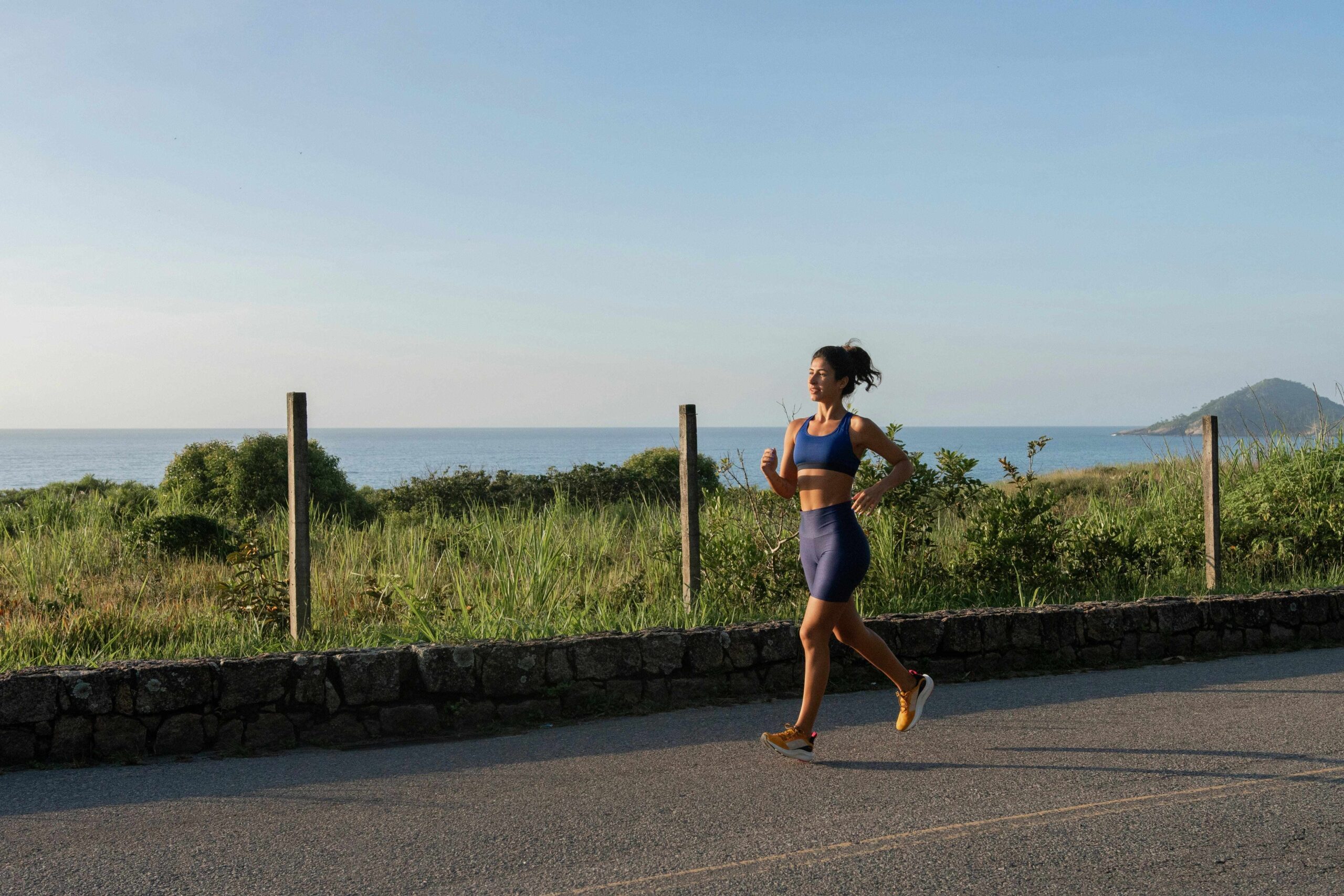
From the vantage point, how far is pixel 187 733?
5301mm

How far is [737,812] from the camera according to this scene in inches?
169

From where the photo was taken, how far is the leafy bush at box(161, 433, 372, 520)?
1413 centimetres

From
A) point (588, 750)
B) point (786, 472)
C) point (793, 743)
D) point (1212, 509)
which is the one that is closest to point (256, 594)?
point (588, 750)

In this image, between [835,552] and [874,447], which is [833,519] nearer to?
[835,552]

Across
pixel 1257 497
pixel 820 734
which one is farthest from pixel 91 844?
pixel 1257 497

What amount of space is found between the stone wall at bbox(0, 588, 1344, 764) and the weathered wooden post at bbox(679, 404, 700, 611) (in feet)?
2.47

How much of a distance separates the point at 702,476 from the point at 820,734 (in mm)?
11755

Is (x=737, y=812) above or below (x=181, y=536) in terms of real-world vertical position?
below

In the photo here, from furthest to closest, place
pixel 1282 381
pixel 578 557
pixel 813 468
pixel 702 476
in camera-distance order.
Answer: pixel 1282 381 → pixel 702 476 → pixel 578 557 → pixel 813 468

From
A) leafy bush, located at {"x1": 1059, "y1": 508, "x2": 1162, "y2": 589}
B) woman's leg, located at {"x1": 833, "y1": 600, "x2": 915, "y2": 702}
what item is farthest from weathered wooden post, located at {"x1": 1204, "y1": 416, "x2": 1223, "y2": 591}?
woman's leg, located at {"x1": 833, "y1": 600, "x2": 915, "y2": 702}

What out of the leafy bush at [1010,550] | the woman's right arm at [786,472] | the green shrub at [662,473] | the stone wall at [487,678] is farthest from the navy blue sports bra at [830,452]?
the green shrub at [662,473]

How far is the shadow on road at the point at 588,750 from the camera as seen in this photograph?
4680 mm

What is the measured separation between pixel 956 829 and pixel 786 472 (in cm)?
208

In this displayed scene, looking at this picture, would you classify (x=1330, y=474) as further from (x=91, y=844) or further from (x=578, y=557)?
(x=91, y=844)
